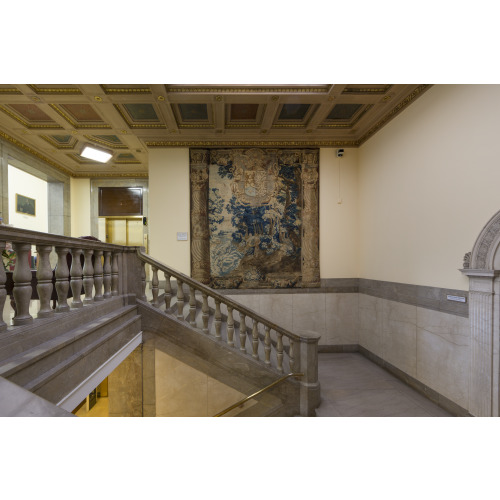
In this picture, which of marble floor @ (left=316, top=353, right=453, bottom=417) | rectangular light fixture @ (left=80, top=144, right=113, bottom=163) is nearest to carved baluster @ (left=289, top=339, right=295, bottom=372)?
marble floor @ (left=316, top=353, right=453, bottom=417)

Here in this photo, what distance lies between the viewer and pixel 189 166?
18.9 feet

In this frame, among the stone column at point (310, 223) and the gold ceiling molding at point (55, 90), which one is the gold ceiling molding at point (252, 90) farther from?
the stone column at point (310, 223)

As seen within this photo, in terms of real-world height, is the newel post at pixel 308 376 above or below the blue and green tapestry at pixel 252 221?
below

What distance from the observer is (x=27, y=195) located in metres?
7.74

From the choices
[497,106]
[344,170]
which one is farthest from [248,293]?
[497,106]

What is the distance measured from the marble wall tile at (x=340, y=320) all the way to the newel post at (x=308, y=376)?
7.30 feet

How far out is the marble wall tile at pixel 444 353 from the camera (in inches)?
131

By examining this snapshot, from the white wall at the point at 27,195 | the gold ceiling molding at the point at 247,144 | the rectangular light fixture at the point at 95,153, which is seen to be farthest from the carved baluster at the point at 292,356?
the white wall at the point at 27,195

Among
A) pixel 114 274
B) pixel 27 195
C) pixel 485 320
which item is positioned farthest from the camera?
pixel 27 195

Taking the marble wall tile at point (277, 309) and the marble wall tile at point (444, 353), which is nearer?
the marble wall tile at point (444, 353)

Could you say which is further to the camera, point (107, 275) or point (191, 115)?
point (191, 115)

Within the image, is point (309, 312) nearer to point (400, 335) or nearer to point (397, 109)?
point (400, 335)

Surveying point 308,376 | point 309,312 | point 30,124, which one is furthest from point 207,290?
point 30,124

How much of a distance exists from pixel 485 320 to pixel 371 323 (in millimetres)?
2430
